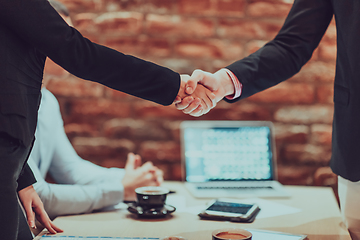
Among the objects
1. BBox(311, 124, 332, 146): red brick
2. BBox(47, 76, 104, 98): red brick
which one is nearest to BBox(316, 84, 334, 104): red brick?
BBox(311, 124, 332, 146): red brick

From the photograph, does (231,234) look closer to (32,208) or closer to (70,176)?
(32,208)

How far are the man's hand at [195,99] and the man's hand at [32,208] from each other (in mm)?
484

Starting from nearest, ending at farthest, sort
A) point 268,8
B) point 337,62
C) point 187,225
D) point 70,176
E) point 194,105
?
point 187,225 < point 337,62 < point 194,105 < point 70,176 < point 268,8

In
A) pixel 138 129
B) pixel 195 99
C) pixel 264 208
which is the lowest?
pixel 264 208

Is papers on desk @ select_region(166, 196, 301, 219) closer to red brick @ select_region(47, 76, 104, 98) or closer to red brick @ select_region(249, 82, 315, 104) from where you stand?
red brick @ select_region(249, 82, 315, 104)

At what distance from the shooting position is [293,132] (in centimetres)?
184

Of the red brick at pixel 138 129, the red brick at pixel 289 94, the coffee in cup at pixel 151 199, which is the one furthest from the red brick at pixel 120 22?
the coffee in cup at pixel 151 199

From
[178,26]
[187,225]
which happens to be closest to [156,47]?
[178,26]

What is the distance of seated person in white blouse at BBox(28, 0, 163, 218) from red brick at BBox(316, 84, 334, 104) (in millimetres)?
1010

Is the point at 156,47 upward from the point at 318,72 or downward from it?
upward

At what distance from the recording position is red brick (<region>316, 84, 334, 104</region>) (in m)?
1.81

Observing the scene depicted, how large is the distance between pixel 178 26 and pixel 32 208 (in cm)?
124

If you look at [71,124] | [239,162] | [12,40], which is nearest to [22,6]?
[12,40]

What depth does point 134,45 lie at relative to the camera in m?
1.84
